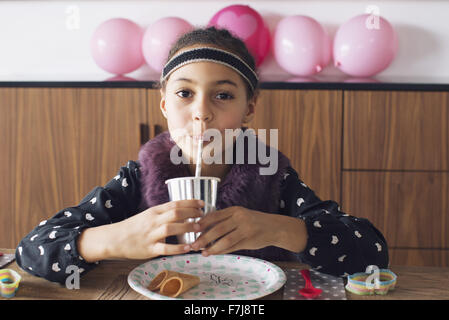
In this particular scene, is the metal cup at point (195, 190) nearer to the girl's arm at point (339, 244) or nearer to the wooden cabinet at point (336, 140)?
the girl's arm at point (339, 244)

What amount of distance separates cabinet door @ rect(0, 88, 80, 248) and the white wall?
1.40 ft

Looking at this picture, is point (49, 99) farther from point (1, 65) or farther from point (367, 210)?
point (367, 210)

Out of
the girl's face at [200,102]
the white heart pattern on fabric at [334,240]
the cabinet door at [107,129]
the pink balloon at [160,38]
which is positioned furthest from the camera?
the pink balloon at [160,38]

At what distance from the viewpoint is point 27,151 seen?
2.42 meters

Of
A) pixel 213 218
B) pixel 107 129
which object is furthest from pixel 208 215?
pixel 107 129

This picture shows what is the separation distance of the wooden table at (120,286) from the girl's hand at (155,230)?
6 cm

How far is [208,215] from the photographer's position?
765 mm

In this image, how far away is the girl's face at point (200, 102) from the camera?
1.08m

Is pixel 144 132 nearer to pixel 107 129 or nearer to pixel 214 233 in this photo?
pixel 107 129

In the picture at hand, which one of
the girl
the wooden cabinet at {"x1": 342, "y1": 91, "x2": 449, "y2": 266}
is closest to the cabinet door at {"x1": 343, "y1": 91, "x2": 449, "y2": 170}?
the wooden cabinet at {"x1": 342, "y1": 91, "x2": 449, "y2": 266}

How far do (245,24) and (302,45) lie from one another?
31 cm

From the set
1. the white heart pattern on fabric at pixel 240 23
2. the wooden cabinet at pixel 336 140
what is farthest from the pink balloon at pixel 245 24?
the wooden cabinet at pixel 336 140

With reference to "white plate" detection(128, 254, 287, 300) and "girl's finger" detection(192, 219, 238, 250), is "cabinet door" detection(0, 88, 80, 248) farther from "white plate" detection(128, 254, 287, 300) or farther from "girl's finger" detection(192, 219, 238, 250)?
"girl's finger" detection(192, 219, 238, 250)
